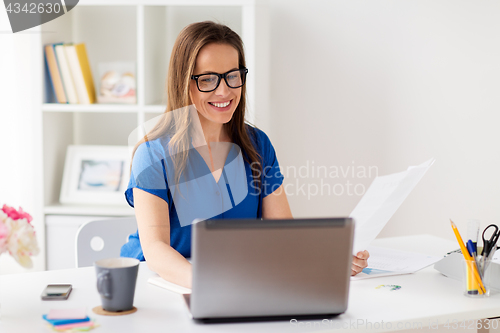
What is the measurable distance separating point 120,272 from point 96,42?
1954 millimetres

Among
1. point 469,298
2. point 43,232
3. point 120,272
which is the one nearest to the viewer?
point 120,272

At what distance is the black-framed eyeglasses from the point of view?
60.4 inches

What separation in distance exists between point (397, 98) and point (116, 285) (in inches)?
81.0

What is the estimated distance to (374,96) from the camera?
2.68 metres

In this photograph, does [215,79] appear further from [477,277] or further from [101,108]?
[101,108]

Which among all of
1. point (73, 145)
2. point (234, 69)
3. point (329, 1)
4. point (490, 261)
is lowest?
→ point (490, 261)

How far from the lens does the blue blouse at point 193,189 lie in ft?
4.86

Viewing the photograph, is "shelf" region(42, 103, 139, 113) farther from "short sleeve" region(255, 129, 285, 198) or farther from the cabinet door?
"short sleeve" region(255, 129, 285, 198)

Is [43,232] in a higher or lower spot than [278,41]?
lower

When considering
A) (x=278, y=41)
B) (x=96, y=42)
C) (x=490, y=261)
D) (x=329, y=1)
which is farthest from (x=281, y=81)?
(x=490, y=261)

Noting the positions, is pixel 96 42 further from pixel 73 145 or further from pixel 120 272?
pixel 120 272

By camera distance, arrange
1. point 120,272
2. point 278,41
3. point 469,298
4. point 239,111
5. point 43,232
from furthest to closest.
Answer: point 278,41 < point 43,232 < point 239,111 < point 469,298 < point 120,272

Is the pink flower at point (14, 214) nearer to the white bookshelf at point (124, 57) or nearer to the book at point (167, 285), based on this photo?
the book at point (167, 285)

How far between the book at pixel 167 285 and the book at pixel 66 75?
1508mm
